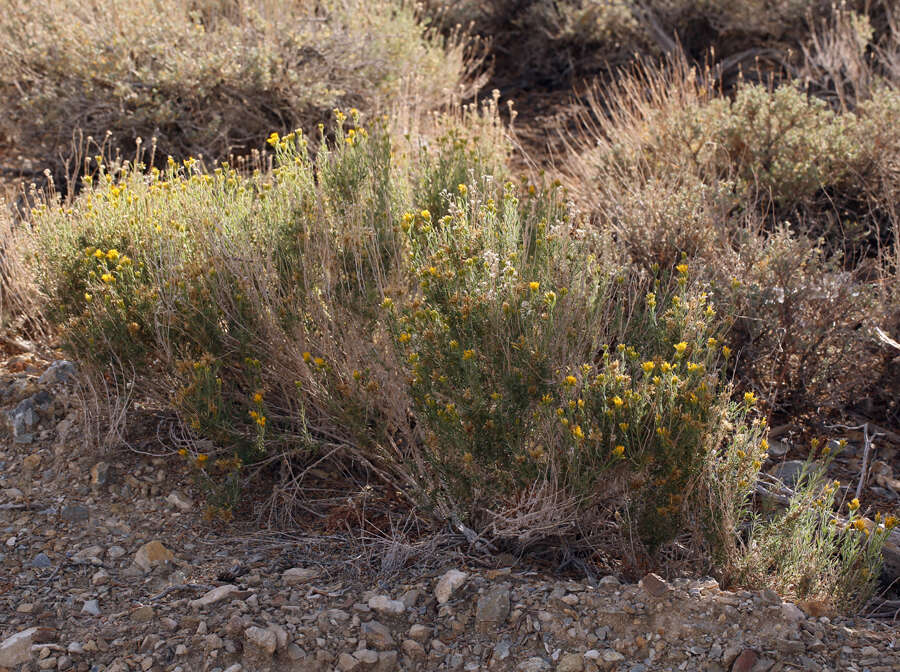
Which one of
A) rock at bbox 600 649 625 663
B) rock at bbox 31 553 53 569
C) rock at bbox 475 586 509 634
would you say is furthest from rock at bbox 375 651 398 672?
rock at bbox 31 553 53 569

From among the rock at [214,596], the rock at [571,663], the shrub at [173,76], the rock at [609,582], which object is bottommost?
the rock at [214,596]

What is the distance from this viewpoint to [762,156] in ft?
16.9

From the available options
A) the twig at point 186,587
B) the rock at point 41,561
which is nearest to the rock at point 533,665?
the twig at point 186,587

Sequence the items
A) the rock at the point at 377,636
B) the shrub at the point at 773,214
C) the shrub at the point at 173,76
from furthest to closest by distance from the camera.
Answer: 1. the shrub at the point at 173,76
2. the shrub at the point at 773,214
3. the rock at the point at 377,636

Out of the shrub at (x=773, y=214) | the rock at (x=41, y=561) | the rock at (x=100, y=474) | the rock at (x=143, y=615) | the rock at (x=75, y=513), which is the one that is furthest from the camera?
the shrub at (x=773, y=214)

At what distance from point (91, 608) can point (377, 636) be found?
89 centimetres

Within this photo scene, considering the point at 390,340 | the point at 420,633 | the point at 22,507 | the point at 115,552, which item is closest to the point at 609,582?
the point at 420,633

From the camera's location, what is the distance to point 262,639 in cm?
237

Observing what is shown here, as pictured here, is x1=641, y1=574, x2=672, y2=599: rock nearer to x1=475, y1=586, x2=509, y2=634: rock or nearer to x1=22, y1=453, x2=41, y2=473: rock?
x1=475, y1=586, x2=509, y2=634: rock

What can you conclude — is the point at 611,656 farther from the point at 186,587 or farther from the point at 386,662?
the point at 186,587

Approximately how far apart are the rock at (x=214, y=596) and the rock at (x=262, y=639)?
0.71 feet

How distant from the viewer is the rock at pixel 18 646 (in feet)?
7.77

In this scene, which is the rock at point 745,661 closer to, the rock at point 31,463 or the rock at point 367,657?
the rock at point 367,657

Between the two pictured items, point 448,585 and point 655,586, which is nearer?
point 655,586
